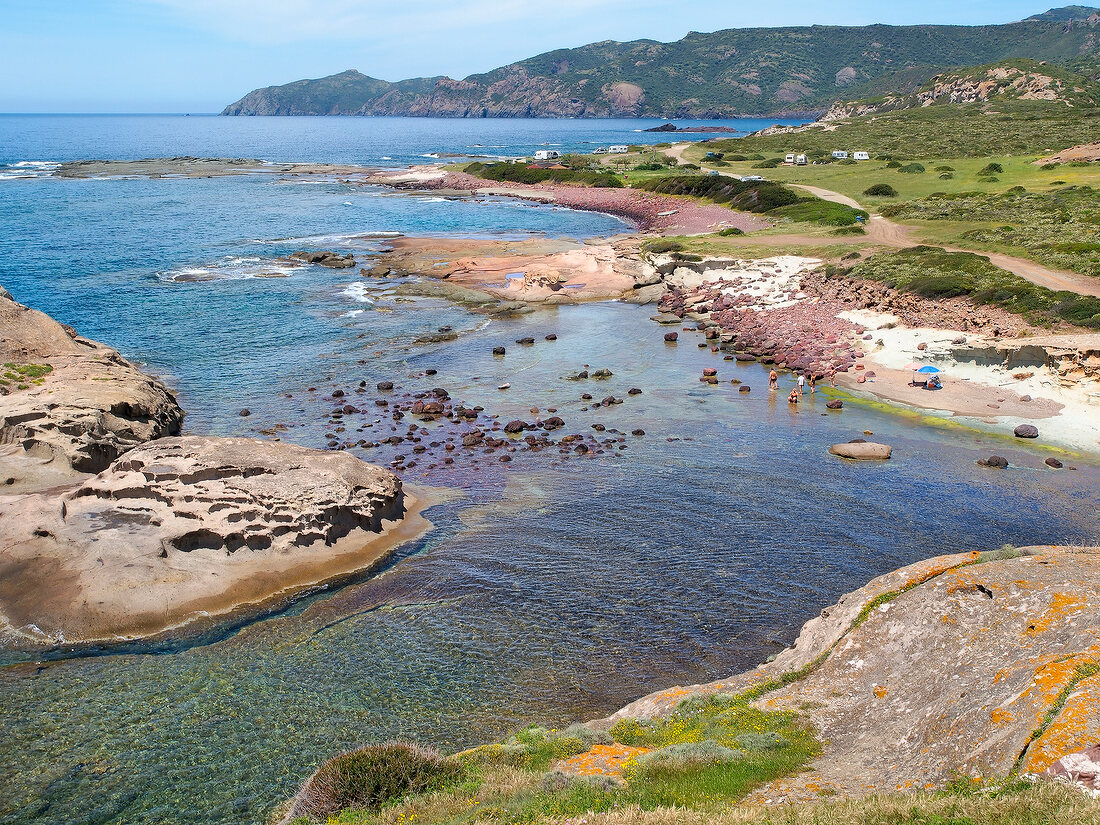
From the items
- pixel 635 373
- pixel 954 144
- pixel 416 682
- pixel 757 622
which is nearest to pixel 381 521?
pixel 416 682

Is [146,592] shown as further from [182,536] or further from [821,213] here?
[821,213]

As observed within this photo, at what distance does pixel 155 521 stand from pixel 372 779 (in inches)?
553

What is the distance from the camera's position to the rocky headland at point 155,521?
22141mm

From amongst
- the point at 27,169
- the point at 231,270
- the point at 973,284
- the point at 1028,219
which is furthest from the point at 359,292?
the point at 27,169

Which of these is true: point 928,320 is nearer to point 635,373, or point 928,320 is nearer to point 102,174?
point 635,373

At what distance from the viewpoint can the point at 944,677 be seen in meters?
14.4

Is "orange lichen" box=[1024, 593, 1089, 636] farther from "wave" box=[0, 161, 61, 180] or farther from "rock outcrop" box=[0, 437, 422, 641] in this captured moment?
"wave" box=[0, 161, 61, 180]

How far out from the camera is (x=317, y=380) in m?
44.7

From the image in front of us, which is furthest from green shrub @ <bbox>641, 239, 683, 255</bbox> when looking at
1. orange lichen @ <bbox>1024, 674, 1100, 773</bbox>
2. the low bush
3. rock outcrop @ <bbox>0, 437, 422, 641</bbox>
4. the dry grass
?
the dry grass

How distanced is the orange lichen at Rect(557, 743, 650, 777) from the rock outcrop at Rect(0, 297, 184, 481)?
878 inches

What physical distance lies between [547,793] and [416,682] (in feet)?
26.7

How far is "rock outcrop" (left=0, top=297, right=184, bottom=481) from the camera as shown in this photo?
28266 millimetres

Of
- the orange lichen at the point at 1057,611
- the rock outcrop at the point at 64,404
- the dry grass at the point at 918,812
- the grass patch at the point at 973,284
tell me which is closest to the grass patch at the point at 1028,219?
the grass patch at the point at 973,284

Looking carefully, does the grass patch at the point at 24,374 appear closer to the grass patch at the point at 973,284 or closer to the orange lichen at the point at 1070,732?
the orange lichen at the point at 1070,732
